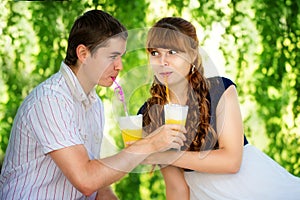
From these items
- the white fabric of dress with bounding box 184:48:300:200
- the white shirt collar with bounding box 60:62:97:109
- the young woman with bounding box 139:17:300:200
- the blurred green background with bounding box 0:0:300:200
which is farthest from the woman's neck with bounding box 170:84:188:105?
the blurred green background with bounding box 0:0:300:200

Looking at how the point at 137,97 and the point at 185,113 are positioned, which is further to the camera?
the point at 137,97

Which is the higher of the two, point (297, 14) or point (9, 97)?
point (297, 14)

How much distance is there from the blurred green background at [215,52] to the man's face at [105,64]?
1240mm

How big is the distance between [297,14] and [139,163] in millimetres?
2225

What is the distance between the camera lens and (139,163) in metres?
2.05

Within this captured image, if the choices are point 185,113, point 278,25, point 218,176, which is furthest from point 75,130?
point 278,25

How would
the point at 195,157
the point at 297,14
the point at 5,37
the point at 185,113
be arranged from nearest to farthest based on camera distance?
1. the point at 185,113
2. the point at 195,157
3. the point at 5,37
4. the point at 297,14

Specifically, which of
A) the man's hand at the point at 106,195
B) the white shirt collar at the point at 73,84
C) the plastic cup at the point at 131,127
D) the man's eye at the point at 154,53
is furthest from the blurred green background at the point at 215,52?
the plastic cup at the point at 131,127

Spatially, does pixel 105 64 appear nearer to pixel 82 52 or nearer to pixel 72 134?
pixel 82 52

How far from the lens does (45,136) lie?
6.75 ft

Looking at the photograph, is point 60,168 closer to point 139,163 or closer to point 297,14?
point 139,163

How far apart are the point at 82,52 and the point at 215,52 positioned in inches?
69.7

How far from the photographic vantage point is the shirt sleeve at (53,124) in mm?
2033

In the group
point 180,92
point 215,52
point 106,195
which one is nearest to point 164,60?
point 180,92
